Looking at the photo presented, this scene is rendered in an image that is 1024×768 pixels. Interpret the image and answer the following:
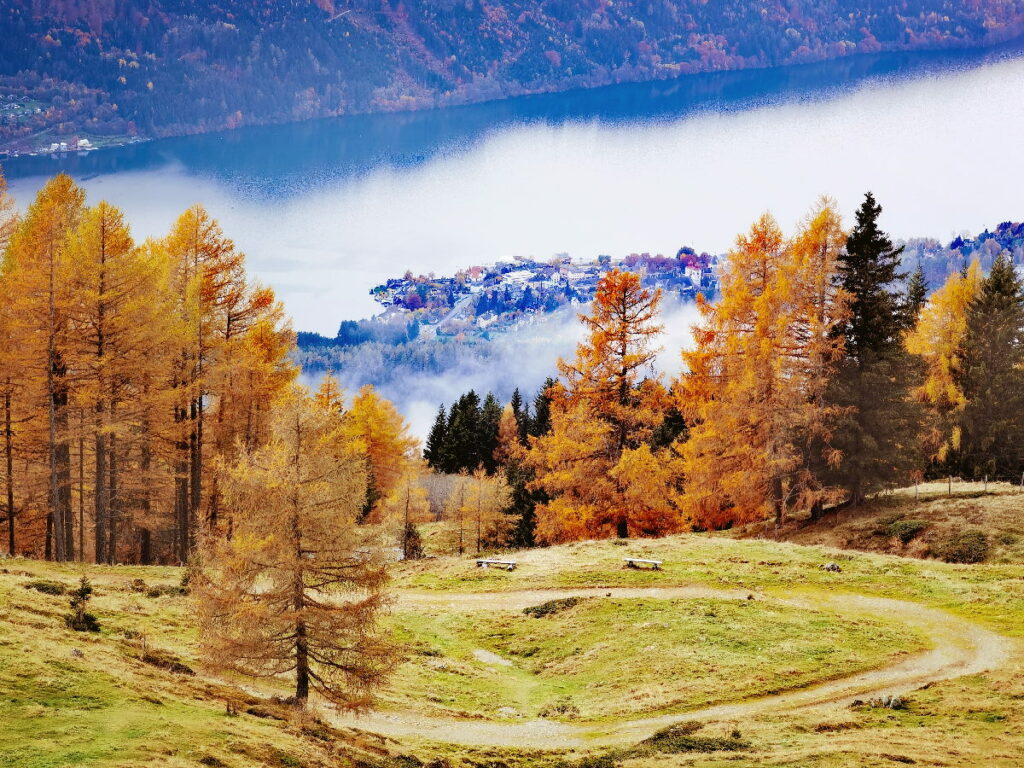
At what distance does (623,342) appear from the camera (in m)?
45.2

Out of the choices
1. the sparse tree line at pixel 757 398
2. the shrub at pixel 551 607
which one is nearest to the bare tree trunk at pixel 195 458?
the sparse tree line at pixel 757 398

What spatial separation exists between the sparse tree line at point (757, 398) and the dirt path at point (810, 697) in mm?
11561

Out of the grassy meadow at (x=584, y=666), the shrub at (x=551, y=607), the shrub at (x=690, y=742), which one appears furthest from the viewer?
the shrub at (x=551, y=607)

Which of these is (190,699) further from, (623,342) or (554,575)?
(623,342)

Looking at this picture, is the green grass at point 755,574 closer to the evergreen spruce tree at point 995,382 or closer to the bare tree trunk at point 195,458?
the bare tree trunk at point 195,458

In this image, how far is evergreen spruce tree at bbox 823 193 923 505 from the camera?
1656 inches

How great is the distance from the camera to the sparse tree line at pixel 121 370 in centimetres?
3544

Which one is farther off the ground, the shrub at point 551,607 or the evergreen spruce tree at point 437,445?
the evergreen spruce tree at point 437,445

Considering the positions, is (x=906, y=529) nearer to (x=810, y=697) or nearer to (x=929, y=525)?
(x=929, y=525)

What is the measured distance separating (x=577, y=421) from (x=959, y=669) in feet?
71.9

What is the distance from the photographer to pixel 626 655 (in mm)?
28469

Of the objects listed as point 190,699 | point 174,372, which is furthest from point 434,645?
point 174,372

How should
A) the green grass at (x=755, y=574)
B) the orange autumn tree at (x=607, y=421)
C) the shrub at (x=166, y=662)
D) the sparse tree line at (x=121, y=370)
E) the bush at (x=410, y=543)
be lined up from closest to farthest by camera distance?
the shrub at (x=166, y=662), the green grass at (x=755, y=574), the sparse tree line at (x=121, y=370), the orange autumn tree at (x=607, y=421), the bush at (x=410, y=543)

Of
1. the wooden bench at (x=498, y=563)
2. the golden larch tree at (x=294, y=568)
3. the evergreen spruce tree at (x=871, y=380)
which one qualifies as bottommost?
the wooden bench at (x=498, y=563)
